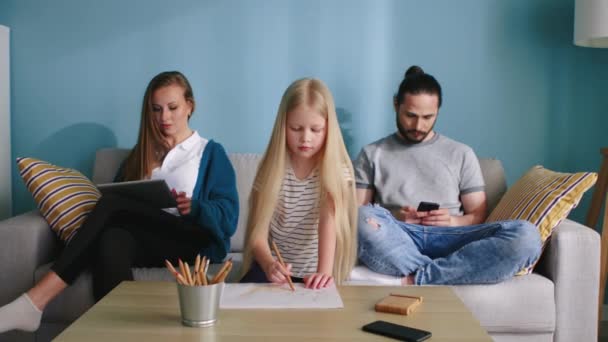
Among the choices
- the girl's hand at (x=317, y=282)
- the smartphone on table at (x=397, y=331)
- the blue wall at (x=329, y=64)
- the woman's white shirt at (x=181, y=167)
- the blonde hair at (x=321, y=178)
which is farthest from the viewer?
the blue wall at (x=329, y=64)

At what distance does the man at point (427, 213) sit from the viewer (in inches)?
73.0

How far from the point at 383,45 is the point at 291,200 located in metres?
1.13

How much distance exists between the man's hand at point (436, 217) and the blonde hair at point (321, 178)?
0.46 m

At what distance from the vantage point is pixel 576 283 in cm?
188

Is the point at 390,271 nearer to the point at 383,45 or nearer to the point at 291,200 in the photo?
the point at 291,200

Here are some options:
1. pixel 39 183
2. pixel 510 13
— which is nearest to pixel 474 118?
pixel 510 13

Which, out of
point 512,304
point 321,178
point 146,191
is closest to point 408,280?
point 512,304

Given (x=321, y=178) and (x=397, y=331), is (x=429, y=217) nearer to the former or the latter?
(x=321, y=178)

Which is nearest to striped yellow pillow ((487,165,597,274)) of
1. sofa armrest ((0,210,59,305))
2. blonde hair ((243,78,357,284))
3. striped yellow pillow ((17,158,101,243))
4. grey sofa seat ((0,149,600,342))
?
grey sofa seat ((0,149,600,342))

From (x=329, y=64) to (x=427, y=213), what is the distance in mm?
851

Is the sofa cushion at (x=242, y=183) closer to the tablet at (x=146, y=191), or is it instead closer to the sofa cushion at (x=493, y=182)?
the tablet at (x=146, y=191)

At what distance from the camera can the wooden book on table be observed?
1179 millimetres

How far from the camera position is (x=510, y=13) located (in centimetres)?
261

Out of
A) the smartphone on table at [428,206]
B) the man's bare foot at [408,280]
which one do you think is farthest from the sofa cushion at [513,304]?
the smartphone on table at [428,206]
